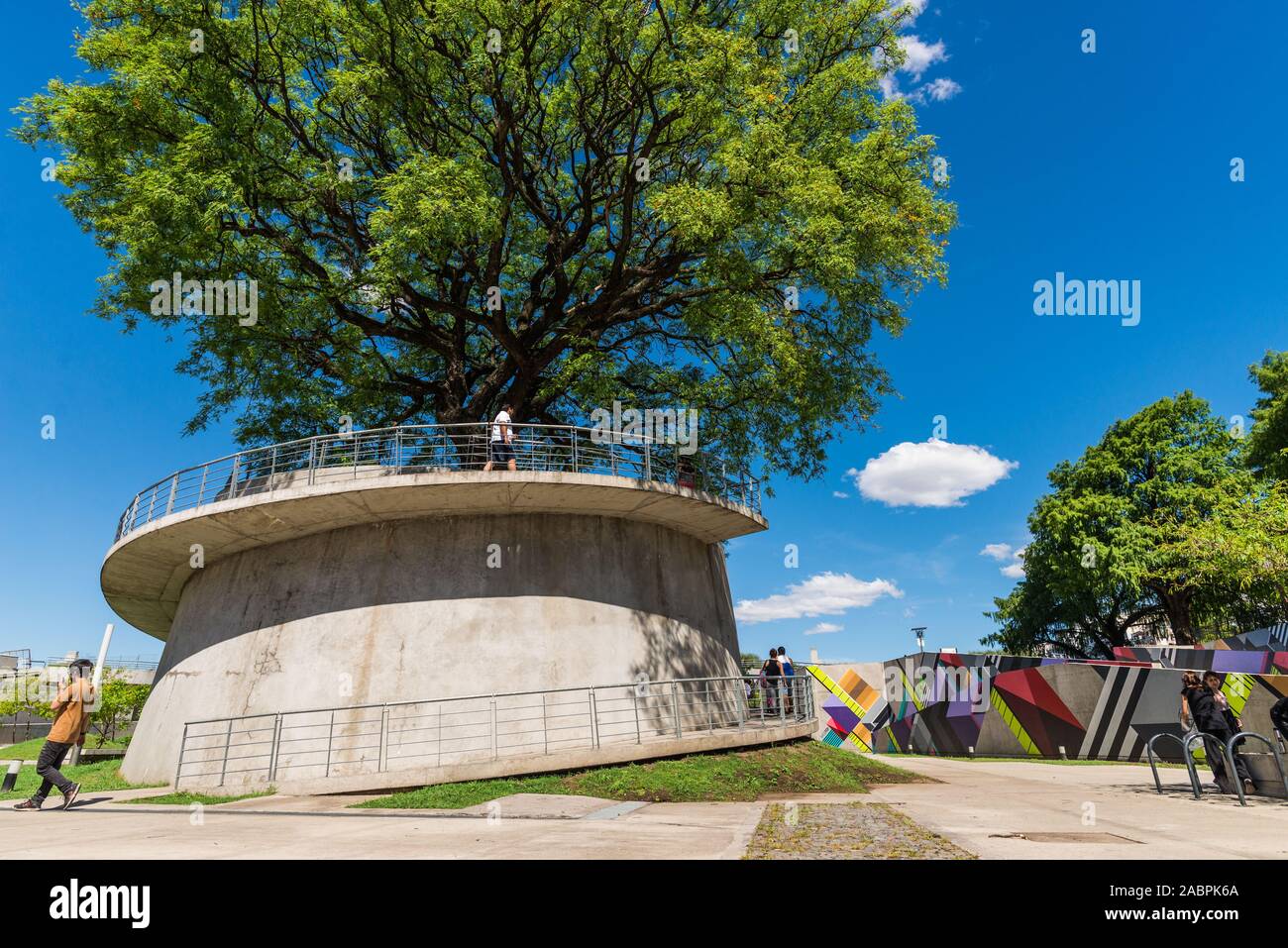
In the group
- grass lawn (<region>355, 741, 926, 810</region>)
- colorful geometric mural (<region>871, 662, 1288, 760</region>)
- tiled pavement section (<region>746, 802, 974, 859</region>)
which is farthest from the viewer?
colorful geometric mural (<region>871, 662, 1288, 760</region>)

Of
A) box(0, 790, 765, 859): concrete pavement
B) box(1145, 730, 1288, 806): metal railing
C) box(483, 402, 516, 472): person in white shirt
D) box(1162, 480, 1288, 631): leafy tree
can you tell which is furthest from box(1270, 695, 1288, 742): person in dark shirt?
box(483, 402, 516, 472): person in white shirt

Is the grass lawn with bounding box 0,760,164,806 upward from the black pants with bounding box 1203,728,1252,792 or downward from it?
downward

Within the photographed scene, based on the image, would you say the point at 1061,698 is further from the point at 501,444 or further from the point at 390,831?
the point at 390,831

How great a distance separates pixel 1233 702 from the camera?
18188mm

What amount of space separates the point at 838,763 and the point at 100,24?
2212 centimetres

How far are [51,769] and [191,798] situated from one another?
190 centimetres

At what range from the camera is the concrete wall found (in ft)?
49.8

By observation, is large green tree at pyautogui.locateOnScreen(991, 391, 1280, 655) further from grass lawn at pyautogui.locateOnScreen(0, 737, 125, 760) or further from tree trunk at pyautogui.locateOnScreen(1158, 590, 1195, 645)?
grass lawn at pyautogui.locateOnScreen(0, 737, 125, 760)

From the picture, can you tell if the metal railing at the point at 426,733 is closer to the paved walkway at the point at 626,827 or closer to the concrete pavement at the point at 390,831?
the paved walkway at the point at 626,827

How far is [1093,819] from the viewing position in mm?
7281

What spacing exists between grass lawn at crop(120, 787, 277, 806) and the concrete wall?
124 inches
